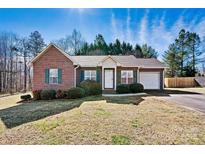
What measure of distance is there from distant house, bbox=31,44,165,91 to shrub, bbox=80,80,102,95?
943mm

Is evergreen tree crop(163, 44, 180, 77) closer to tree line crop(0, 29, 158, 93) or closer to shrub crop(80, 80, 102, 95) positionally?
tree line crop(0, 29, 158, 93)

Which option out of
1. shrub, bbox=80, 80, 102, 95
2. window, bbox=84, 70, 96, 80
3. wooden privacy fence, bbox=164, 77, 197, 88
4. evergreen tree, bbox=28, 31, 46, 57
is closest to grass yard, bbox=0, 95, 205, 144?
shrub, bbox=80, 80, 102, 95

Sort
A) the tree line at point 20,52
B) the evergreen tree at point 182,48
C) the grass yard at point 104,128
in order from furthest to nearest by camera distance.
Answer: the evergreen tree at point 182,48 → the tree line at point 20,52 → the grass yard at point 104,128

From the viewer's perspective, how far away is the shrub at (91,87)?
53.9ft

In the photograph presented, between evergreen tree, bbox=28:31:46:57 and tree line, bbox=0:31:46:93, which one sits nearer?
tree line, bbox=0:31:46:93

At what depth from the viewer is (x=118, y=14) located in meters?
9.70

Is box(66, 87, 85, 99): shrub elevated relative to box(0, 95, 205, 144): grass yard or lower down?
elevated

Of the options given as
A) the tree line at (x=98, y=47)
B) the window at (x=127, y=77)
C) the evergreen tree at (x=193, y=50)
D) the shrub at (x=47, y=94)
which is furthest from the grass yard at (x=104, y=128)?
the evergreen tree at (x=193, y=50)

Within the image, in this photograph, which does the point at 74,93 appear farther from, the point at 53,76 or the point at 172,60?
the point at 172,60

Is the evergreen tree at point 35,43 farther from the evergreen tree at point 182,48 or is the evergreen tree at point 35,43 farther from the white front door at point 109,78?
the evergreen tree at point 182,48

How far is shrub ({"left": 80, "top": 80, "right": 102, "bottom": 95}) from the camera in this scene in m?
16.4

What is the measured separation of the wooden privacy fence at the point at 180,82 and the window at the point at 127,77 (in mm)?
12526

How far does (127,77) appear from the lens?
19844 mm

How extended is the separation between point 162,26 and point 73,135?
26.7ft
